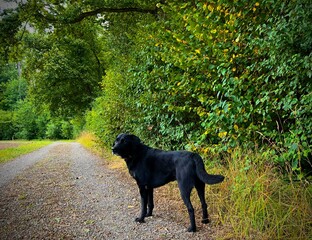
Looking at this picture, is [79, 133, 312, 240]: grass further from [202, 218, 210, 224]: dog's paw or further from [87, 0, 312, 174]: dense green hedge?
[87, 0, 312, 174]: dense green hedge

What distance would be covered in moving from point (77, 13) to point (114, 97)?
4.86 m

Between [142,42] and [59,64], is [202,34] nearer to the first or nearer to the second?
[142,42]

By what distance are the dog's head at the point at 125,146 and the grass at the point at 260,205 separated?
1.47 metres

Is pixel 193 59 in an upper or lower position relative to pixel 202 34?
lower

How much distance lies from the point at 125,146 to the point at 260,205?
6.94 feet

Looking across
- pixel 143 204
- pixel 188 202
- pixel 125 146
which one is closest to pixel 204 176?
pixel 188 202

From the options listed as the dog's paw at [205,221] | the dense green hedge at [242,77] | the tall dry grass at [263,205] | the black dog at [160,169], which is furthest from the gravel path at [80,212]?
the dense green hedge at [242,77]

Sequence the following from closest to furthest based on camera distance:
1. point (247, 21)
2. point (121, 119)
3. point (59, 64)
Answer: point (247, 21) < point (121, 119) < point (59, 64)

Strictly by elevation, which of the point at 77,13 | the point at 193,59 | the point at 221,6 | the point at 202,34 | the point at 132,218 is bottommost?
the point at 132,218

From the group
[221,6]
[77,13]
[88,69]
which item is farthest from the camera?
[88,69]

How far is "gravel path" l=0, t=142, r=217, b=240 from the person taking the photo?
148 inches

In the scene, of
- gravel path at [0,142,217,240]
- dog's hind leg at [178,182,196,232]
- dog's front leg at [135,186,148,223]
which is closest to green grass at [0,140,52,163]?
gravel path at [0,142,217,240]

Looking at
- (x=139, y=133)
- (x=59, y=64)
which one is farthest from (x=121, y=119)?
(x=59, y=64)

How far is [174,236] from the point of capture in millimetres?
3557
